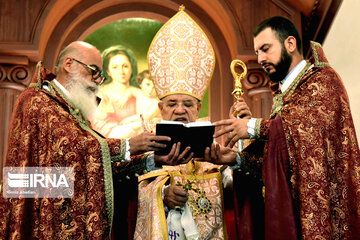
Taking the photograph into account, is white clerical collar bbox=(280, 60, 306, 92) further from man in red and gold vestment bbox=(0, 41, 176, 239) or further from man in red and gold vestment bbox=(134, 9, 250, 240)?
man in red and gold vestment bbox=(0, 41, 176, 239)

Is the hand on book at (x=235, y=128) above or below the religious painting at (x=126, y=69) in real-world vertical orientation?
below

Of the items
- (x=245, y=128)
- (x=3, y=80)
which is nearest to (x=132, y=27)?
(x=3, y=80)

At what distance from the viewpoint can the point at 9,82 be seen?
21.3ft

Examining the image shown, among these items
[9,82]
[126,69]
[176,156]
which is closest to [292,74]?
[176,156]

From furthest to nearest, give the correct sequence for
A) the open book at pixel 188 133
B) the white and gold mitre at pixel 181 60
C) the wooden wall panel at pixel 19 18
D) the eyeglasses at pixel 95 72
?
the wooden wall panel at pixel 19 18 < the white and gold mitre at pixel 181 60 < the eyeglasses at pixel 95 72 < the open book at pixel 188 133

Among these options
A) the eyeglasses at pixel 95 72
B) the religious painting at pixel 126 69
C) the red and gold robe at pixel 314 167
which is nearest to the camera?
the red and gold robe at pixel 314 167

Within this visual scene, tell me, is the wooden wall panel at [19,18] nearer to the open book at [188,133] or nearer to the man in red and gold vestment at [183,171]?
the man in red and gold vestment at [183,171]

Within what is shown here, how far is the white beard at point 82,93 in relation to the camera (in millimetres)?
4719

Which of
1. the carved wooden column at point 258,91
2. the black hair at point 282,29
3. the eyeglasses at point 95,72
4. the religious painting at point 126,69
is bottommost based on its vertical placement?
the eyeglasses at point 95,72

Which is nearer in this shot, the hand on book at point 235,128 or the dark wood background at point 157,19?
the hand on book at point 235,128

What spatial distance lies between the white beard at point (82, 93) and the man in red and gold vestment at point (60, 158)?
2.0 inches

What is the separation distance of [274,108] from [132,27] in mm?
3547

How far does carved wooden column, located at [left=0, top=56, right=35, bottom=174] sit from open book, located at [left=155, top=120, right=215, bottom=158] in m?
2.46

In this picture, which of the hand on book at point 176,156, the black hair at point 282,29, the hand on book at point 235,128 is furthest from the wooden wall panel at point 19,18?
the hand on book at point 235,128
